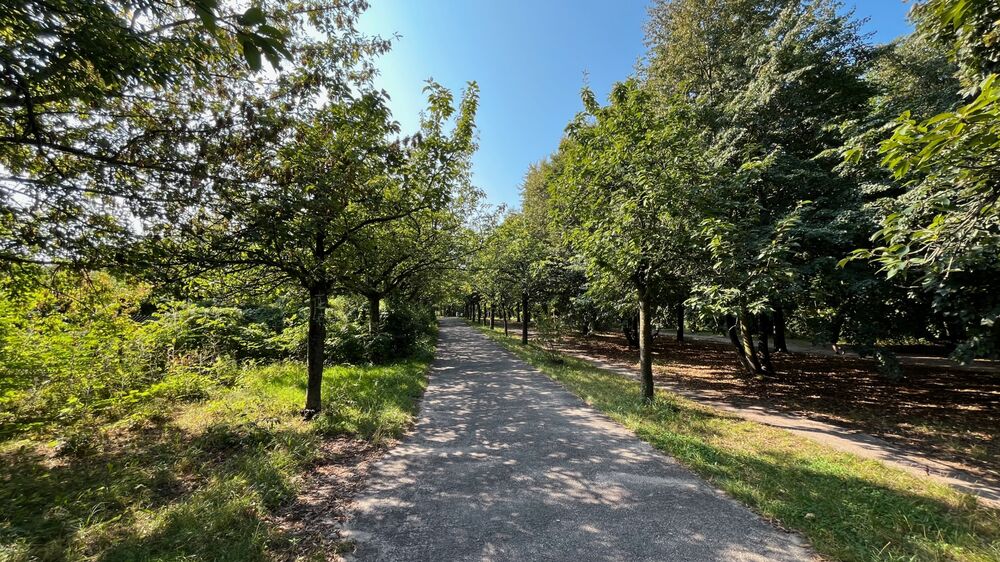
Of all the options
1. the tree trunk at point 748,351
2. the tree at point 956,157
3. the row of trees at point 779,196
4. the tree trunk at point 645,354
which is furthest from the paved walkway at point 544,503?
the tree trunk at point 748,351

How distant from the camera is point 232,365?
8781 millimetres

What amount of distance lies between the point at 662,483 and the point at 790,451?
3055 mm

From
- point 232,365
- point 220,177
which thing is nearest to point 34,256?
point 220,177

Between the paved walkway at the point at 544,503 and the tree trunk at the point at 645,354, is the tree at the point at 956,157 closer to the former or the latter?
the paved walkway at the point at 544,503

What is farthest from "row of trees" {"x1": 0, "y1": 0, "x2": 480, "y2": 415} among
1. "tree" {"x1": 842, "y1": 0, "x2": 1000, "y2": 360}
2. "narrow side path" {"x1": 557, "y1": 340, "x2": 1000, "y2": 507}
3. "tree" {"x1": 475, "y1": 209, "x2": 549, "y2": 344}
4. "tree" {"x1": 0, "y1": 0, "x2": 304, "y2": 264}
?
"tree" {"x1": 475, "y1": 209, "x2": 549, "y2": 344}

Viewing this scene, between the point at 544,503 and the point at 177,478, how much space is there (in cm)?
423

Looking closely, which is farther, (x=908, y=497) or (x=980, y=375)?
(x=980, y=375)

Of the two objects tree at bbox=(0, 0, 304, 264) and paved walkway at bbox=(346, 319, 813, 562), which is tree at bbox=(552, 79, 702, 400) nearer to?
paved walkway at bbox=(346, 319, 813, 562)

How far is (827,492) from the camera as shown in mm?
3881

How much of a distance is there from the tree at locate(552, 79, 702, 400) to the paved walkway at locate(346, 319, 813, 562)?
3261mm

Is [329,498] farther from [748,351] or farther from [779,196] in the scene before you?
[748,351]

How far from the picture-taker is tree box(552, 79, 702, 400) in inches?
260

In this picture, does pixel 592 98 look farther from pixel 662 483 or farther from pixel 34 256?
pixel 34 256

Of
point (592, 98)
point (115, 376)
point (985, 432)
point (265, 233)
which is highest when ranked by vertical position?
point (592, 98)
